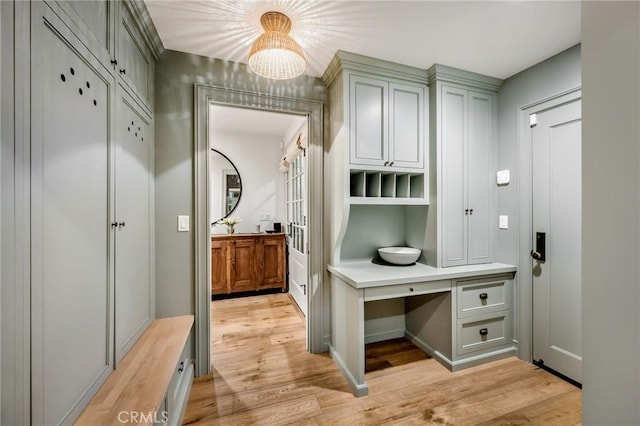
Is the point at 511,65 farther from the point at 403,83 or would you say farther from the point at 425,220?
the point at 425,220

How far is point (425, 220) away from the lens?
7.69ft

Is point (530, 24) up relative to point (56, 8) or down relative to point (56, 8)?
up

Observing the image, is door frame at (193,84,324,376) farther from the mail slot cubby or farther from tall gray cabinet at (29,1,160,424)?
tall gray cabinet at (29,1,160,424)

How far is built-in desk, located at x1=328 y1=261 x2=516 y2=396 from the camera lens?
1.84m

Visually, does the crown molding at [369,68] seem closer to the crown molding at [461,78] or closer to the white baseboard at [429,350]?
the crown molding at [461,78]

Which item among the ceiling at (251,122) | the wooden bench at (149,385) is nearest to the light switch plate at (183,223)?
the wooden bench at (149,385)

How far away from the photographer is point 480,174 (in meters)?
2.34

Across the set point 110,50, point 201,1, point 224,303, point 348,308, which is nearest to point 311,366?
point 348,308

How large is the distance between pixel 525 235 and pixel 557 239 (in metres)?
0.21

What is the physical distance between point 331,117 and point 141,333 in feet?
7.02

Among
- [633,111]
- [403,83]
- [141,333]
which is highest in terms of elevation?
[403,83]

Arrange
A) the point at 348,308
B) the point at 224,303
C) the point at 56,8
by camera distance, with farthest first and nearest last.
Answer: the point at 224,303 < the point at 348,308 < the point at 56,8

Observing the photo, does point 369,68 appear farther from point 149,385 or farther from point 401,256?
point 149,385

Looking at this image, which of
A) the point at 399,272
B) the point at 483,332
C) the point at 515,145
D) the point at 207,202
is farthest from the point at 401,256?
the point at 207,202
